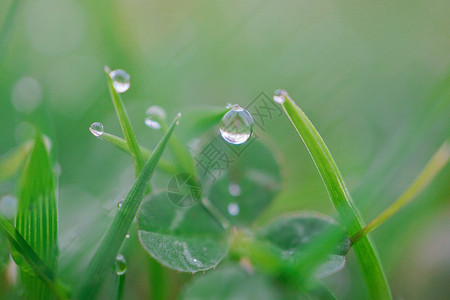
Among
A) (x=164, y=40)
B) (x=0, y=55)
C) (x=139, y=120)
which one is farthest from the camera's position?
(x=164, y=40)

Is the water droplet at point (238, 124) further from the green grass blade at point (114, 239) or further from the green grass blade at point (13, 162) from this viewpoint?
the green grass blade at point (13, 162)

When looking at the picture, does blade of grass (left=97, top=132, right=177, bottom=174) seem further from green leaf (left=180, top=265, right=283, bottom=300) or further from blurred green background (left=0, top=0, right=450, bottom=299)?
green leaf (left=180, top=265, right=283, bottom=300)

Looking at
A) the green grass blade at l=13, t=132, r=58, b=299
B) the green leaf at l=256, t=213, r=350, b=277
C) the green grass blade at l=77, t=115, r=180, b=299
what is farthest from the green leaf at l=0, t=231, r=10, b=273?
the green leaf at l=256, t=213, r=350, b=277

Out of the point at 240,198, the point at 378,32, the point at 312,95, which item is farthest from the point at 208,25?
the point at 240,198

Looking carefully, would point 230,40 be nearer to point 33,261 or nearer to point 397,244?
point 397,244

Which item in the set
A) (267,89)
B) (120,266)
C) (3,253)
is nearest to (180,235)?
(120,266)
